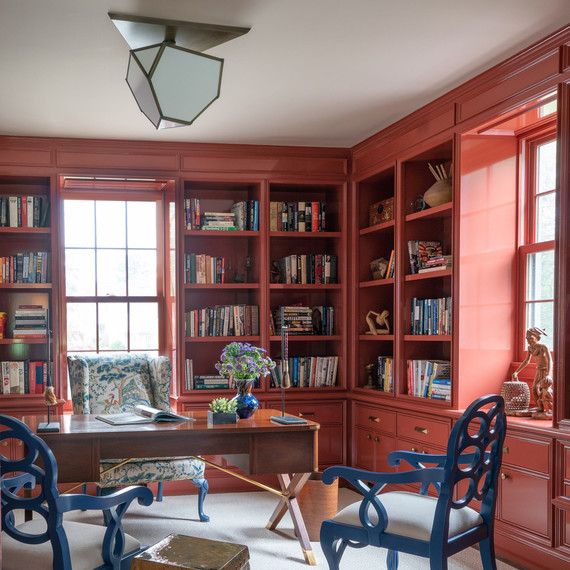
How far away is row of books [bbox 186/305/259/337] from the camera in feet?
16.6

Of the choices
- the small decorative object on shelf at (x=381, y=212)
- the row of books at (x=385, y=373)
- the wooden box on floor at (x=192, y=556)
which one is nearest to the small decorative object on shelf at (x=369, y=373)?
the row of books at (x=385, y=373)

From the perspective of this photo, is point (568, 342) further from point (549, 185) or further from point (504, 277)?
point (549, 185)

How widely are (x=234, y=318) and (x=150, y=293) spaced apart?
2.58ft

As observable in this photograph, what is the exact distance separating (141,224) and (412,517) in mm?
3614

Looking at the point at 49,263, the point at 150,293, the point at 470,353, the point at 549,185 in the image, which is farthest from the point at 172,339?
the point at 549,185

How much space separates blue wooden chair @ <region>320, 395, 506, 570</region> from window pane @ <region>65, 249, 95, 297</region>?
3.20 m

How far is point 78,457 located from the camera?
3.18 m

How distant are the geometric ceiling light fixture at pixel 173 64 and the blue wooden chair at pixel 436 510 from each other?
1.90 metres

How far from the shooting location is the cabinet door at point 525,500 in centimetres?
322

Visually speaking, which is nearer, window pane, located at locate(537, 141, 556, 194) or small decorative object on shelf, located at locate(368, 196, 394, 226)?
window pane, located at locate(537, 141, 556, 194)

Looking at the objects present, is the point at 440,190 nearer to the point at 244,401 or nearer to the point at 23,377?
the point at 244,401

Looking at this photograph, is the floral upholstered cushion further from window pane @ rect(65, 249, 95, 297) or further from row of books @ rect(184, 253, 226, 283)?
window pane @ rect(65, 249, 95, 297)

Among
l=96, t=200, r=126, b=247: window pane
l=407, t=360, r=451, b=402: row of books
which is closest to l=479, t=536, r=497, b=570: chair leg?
l=407, t=360, r=451, b=402: row of books

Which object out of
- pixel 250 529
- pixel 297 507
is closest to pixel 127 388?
pixel 250 529
